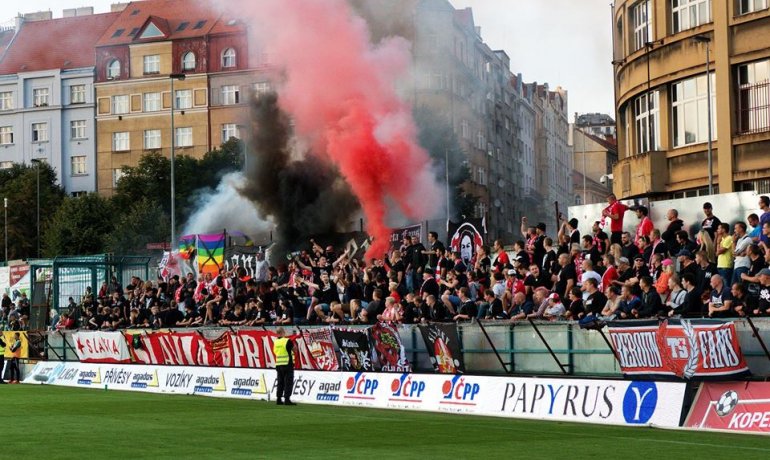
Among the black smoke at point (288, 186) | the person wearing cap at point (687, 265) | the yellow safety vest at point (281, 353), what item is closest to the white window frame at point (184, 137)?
the black smoke at point (288, 186)

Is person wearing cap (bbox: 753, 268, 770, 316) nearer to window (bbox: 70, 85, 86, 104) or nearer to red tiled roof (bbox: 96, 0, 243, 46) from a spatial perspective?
red tiled roof (bbox: 96, 0, 243, 46)

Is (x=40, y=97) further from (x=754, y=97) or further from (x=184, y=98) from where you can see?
(x=754, y=97)

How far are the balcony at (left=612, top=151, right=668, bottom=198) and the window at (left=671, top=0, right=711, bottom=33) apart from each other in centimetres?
462

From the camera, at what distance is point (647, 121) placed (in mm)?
45750

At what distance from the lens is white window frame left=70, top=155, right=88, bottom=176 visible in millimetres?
114812

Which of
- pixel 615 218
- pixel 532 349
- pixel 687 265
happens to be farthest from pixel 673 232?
pixel 532 349

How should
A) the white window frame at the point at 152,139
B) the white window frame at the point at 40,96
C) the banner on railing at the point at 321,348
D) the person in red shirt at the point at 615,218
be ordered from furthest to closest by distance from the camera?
the white window frame at the point at 40,96, the white window frame at the point at 152,139, the banner on railing at the point at 321,348, the person in red shirt at the point at 615,218

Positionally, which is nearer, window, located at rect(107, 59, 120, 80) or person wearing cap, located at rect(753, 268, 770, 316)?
person wearing cap, located at rect(753, 268, 770, 316)

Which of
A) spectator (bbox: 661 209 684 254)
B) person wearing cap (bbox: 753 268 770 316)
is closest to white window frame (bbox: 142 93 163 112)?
spectator (bbox: 661 209 684 254)

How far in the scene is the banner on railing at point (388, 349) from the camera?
1134 inches

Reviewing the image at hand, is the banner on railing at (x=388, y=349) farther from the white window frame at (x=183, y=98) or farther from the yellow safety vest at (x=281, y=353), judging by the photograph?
the white window frame at (x=183, y=98)

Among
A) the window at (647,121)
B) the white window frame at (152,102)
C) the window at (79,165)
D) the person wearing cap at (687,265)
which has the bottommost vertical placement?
the person wearing cap at (687,265)

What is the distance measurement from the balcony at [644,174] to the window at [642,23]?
4.25 meters

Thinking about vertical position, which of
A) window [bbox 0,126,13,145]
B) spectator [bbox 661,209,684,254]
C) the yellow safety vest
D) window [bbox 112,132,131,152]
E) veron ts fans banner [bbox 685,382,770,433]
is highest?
window [bbox 0,126,13,145]
